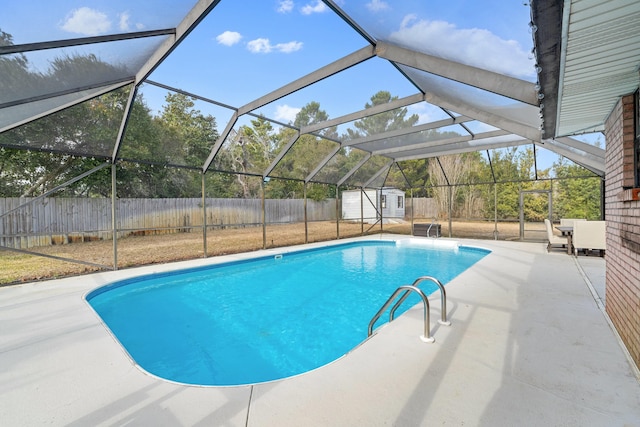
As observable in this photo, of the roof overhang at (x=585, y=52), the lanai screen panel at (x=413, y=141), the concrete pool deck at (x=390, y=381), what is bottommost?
the concrete pool deck at (x=390, y=381)

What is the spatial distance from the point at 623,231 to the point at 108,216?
12.5 metres

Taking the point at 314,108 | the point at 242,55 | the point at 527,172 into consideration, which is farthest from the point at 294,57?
the point at 527,172

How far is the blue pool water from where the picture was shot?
3.17 metres

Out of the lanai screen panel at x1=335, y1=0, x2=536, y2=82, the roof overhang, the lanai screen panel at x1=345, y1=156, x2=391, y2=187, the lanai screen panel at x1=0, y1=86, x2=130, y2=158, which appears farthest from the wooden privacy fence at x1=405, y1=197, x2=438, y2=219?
the lanai screen panel at x1=0, y1=86, x2=130, y2=158

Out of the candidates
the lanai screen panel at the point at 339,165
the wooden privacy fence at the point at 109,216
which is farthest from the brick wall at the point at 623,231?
the lanai screen panel at the point at 339,165

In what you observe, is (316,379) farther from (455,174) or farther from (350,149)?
(455,174)

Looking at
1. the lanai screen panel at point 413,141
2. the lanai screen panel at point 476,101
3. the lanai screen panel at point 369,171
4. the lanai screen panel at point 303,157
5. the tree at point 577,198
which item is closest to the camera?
the lanai screen panel at point 476,101

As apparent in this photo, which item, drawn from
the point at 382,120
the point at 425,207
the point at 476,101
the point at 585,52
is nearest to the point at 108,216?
the point at 382,120

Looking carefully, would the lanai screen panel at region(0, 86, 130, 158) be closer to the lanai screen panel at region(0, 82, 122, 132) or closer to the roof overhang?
the lanai screen panel at region(0, 82, 122, 132)

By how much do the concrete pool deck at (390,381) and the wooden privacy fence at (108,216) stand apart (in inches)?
163

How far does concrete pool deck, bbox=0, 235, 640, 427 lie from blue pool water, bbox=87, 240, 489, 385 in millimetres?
622

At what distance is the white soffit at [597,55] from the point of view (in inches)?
53.5

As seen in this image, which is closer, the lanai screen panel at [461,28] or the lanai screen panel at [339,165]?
the lanai screen panel at [461,28]

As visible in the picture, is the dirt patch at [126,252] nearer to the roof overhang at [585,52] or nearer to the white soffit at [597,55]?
the roof overhang at [585,52]
